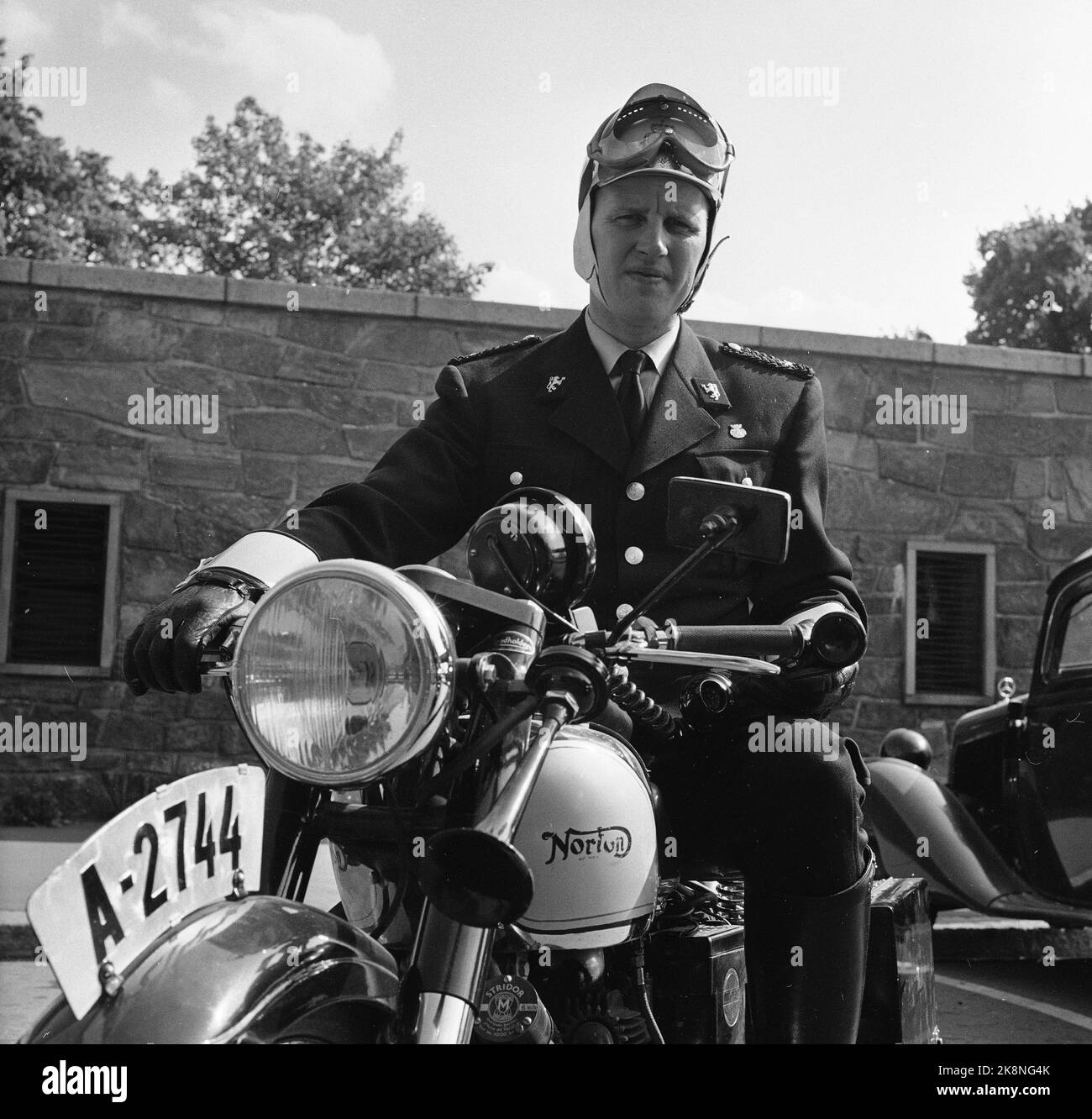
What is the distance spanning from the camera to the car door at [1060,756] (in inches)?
209

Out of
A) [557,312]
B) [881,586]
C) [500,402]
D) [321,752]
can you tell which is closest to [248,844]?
[321,752]

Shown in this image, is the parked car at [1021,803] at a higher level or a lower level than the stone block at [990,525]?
lower

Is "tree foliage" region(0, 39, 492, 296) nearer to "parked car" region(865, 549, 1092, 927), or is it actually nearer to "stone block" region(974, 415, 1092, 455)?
"stone block" region(974, 415, 1092, 455)

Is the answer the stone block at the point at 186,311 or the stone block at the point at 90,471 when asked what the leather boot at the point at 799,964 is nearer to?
the stone block at the point at 90,471

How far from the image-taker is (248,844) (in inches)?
62.5

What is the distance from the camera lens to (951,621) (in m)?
9.42

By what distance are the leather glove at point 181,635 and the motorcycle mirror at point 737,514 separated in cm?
55

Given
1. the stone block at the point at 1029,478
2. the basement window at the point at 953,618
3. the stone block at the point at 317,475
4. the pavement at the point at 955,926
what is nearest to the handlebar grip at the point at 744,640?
the pavement at the point at 955,926

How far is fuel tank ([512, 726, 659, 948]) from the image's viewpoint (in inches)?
66.4

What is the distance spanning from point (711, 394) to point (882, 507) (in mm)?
7125

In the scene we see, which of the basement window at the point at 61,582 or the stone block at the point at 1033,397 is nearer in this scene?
the basement window at the point at 61,582

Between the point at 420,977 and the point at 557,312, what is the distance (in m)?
7.69

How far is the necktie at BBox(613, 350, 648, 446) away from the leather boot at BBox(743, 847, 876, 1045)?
84 centimetres

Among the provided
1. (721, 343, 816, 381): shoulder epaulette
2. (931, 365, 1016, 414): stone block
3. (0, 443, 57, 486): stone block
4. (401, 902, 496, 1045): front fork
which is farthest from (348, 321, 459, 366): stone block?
(401, 902, 496, 1045): front fork
